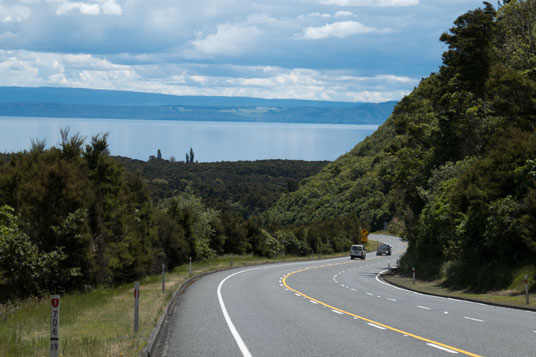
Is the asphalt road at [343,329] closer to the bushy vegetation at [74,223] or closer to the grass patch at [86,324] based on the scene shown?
the grass patch at [86,324]

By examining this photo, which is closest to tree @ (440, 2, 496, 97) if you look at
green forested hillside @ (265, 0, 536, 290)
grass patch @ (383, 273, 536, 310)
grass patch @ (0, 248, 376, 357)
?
green forested hillside @ (265, 0, 536, 290)

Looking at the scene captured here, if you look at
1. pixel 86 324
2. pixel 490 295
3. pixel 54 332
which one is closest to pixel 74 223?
pixel 86 324

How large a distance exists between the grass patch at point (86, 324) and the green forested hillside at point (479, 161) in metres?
14.7

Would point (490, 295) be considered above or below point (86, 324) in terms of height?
below

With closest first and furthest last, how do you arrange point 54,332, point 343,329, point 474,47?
1. point 54,332
2. point 343,329
3. point 474,47

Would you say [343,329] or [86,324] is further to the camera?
[86,324]

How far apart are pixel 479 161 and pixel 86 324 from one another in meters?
21.7

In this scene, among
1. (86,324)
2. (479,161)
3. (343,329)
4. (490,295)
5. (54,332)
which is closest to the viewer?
(54,332)

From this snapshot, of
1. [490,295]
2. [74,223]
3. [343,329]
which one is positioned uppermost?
[74,223]

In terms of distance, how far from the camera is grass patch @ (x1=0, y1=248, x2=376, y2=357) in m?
11.2

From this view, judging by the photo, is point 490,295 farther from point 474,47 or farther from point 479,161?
point 474,47

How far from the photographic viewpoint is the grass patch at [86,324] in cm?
1124

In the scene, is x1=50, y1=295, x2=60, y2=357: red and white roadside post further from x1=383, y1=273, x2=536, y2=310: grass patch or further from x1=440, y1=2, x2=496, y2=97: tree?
x1=440, y1=2, x2=496, y2=97: tree

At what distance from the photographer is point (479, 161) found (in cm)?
3058
